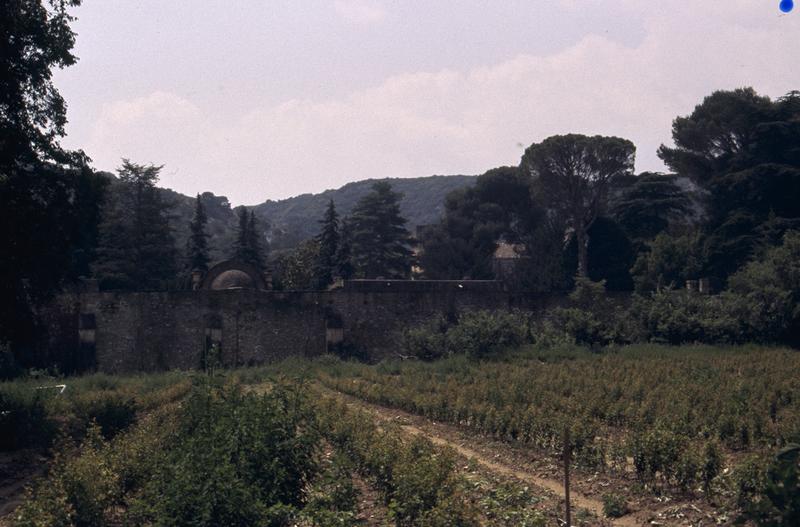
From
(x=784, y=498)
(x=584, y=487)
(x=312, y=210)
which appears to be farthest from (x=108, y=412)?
(x=312, y=210)

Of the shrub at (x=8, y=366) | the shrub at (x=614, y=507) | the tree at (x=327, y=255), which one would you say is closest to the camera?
the shrub at (x=614, y=507)

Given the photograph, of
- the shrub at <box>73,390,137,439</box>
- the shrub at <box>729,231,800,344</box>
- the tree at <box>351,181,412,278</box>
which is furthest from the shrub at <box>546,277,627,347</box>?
the tree at <box>351,181,412,278</box>

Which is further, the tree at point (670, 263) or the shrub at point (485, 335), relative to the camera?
the tree at point (670, 263)

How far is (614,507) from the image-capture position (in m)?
9.81

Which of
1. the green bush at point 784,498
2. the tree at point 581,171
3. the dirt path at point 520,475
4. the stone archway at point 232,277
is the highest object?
the tree at point 581,171

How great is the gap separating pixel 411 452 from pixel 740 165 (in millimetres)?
35513

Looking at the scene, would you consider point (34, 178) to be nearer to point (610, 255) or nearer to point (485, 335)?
point (485, 335)

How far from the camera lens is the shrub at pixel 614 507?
973cm

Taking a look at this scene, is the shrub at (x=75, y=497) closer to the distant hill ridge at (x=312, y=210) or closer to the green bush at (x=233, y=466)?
the green bush at (x=233, y=466)

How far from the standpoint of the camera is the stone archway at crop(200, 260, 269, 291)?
113ft

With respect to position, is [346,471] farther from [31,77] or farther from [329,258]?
[329,258]

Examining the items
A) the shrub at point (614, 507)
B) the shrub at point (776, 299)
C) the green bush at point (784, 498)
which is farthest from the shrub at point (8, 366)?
the shrub at point (776, 299)

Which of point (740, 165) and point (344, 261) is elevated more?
point (740, 165)

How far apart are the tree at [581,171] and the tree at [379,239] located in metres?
10.4
